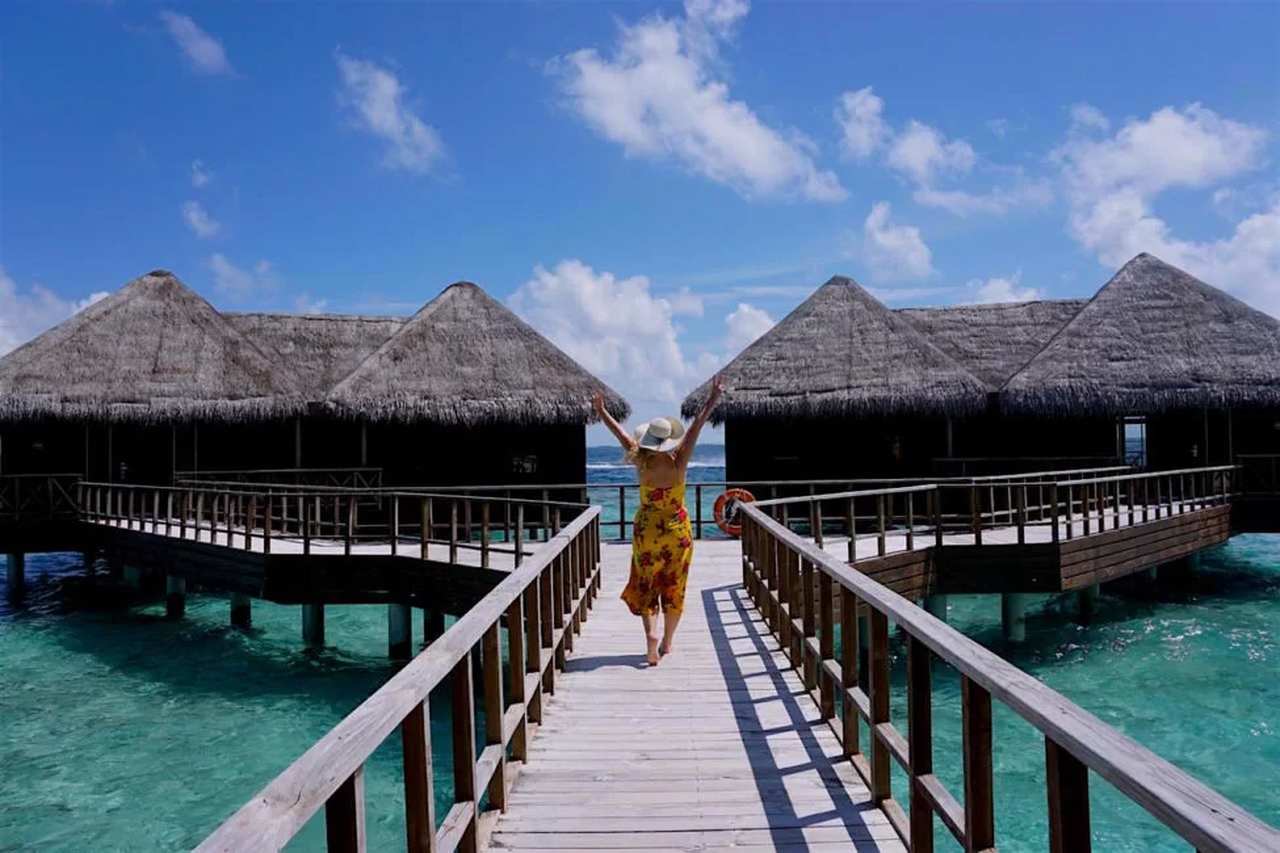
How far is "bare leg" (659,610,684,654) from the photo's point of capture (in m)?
6.05

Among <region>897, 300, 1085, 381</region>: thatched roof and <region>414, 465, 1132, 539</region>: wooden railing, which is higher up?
<region>897, 300, 1085, 381</region>: thatched roof

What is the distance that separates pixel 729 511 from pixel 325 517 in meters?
6.75

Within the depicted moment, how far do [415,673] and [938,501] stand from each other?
28.9 feet

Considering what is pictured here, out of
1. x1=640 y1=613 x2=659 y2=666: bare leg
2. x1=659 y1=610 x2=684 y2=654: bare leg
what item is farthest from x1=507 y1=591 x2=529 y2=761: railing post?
x1=659 y1=610 x2=684 y2=654: bare leg

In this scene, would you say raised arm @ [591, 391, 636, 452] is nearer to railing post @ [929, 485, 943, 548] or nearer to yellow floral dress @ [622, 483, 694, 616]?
yellow floral dress @ [622, 483, 694, 616]

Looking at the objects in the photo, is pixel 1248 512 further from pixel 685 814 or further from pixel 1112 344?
pixel 685 814

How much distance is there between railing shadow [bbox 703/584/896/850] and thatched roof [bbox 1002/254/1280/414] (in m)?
12.0

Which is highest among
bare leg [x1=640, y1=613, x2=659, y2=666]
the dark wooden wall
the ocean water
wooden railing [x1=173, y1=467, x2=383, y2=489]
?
the dark wooden wall

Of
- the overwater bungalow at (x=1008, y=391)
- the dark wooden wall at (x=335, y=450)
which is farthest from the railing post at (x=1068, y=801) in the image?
the dark wooden wall at (x=335, y=450)

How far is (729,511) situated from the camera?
1427 centimetres

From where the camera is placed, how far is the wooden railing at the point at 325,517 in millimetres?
10273

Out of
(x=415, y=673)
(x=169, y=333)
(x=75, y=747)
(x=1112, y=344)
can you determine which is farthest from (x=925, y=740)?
(x=169, y=333)

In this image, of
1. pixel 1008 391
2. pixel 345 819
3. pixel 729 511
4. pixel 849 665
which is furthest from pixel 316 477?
pixel 345 819

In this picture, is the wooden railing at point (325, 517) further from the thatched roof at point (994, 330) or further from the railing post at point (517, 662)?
the thatched roof at point (994, 330)
